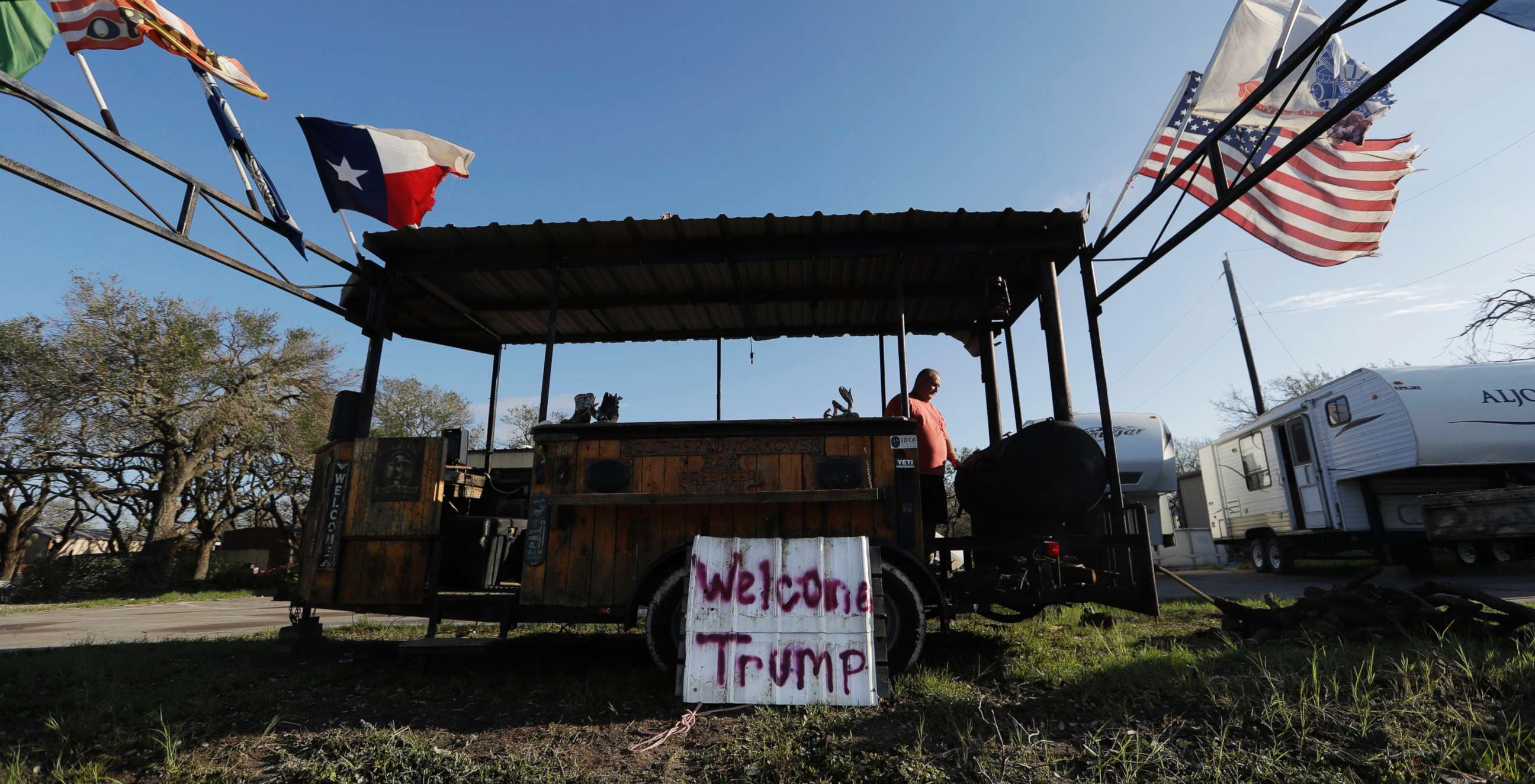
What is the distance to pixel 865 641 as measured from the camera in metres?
3.67

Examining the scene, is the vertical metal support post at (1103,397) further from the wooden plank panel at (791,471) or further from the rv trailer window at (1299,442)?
the rv trailer window at (1299,442)

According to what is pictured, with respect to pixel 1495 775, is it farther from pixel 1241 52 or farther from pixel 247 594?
pixel 247 594

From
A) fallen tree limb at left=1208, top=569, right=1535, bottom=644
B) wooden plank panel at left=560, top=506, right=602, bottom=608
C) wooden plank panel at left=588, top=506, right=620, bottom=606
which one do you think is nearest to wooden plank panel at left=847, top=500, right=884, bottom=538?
wooden plank panel at left=588, top=506, right=620, bottom=606

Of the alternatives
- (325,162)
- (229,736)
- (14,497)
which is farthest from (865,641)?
(14,497)

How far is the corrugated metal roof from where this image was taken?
5348 mm

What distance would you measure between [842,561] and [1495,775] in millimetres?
2730

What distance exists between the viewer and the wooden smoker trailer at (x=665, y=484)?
459cm

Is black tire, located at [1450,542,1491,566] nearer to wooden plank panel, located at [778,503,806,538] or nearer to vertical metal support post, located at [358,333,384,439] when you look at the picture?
wooden plank panel, located at [778,503,806,538]

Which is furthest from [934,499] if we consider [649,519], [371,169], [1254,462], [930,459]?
[1254,462]

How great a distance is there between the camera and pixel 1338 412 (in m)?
10.7

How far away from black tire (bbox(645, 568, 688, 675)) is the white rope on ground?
0.57m

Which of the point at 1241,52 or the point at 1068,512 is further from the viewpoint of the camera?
the point at 1241,52

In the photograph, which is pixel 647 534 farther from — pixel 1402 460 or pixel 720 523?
pixel 1402 460

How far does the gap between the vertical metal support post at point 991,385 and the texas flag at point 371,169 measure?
5803 millimetres
